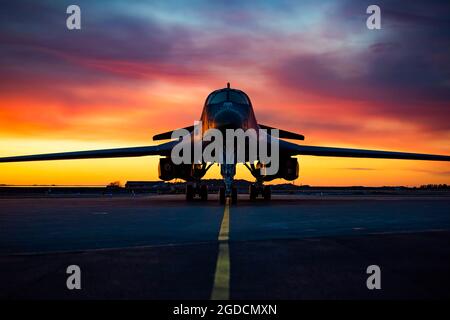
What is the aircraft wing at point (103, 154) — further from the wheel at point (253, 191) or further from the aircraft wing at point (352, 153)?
the aircraft wing at point (352, 153)

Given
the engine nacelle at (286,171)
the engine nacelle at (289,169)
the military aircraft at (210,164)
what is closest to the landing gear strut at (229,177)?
the military aircraft at (210,164)

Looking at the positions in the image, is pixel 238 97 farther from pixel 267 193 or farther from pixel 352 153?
pixel 352 153

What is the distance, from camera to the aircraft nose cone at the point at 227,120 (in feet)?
59.9

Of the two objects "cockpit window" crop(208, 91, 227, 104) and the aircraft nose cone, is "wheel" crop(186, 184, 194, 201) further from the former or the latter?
the aircraft nose cone

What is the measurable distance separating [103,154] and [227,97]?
24.8ft

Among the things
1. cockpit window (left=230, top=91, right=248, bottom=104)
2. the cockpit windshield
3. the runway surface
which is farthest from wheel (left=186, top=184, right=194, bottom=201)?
the runway surface

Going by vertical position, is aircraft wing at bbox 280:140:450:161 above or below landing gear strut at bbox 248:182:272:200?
above

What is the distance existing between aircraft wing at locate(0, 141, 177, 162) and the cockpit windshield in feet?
11.2

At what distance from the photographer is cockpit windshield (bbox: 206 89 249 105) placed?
796 inches

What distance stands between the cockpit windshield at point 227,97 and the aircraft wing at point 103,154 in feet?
11.2

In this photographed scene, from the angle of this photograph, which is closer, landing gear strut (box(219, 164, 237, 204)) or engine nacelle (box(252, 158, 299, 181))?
landing gear strut (box(219, 164, 237, 204))

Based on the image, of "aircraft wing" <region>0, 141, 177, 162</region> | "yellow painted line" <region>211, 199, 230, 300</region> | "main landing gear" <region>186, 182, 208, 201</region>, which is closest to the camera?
"yellow painted line" <region>211, 199, 230, 300</region>

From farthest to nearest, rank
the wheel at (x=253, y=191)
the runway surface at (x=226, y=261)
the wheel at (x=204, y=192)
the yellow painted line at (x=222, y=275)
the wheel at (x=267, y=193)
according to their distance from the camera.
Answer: the wheel at (x=267, y=193) < the wheel at (x=253, y=191) < the wheel at (x=204, y=192) < the runway surface at (x=226, y=261) < the yellow painted line at (x=222, y=275)
